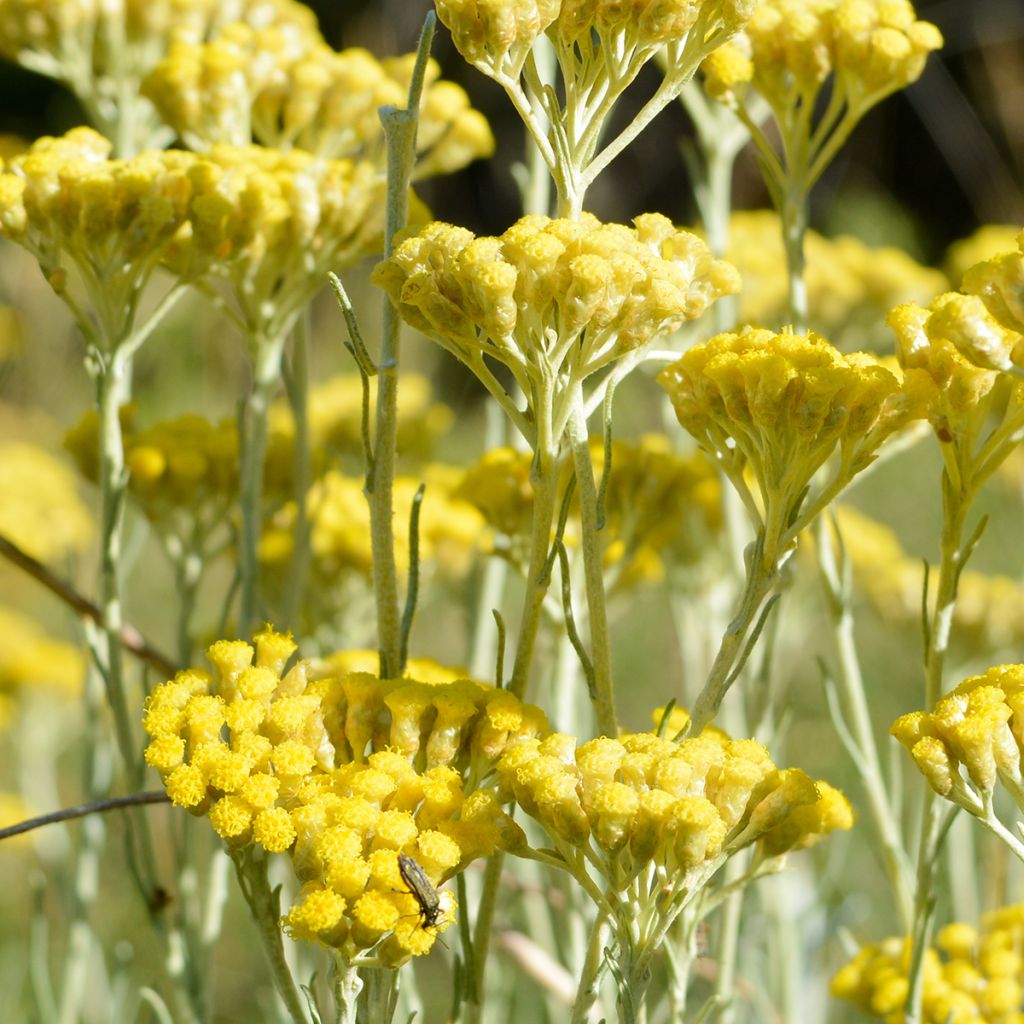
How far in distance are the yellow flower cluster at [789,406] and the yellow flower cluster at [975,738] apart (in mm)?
143

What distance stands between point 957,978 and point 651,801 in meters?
0.50

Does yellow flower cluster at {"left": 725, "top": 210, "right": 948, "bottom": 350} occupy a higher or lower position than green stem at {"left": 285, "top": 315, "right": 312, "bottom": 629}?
higher

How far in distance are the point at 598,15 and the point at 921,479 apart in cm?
494

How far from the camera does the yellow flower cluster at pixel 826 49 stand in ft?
3.92

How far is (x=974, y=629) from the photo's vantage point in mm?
2020

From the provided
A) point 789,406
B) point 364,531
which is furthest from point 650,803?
point 364,531

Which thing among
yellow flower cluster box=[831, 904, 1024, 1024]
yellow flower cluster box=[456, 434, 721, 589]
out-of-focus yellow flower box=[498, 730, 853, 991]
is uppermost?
yellow flower cluster box=[456, 434, 721, 589]

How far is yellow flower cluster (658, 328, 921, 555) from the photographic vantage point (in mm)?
821

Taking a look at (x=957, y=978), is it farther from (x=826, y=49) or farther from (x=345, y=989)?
(x=826, y=49)

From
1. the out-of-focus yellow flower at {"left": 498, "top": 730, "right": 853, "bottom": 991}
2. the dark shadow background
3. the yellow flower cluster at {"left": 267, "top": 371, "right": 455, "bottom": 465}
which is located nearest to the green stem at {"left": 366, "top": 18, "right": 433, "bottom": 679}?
the out-of-focus yellow flower at {"left": 498, "top": 730, "right": 853, "bottom": 991}

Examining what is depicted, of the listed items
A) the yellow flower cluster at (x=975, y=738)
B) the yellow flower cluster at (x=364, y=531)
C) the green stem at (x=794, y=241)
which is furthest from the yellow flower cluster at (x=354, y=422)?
the yellow flower cluster at (x=975, y=738)

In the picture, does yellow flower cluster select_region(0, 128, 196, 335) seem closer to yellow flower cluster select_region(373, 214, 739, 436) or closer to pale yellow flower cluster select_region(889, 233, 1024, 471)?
yellow flower cluster select_region(373, 214, 739, 436)

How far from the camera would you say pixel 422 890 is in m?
0.75

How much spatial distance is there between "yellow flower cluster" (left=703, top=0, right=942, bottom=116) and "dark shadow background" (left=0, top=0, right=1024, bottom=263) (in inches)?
220
